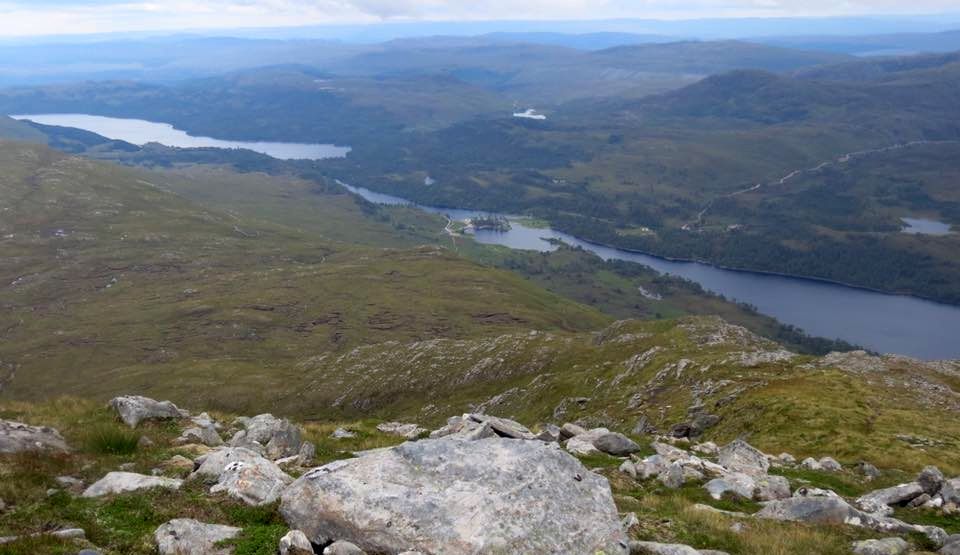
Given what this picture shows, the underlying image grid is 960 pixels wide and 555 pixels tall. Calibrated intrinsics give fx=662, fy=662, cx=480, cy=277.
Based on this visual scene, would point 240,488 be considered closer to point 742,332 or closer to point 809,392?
point 809,392

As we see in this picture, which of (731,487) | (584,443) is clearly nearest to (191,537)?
(731,487)

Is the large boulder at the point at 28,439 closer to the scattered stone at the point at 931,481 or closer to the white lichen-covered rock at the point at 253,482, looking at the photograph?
the white lichen-covered rock at the point at 253,482

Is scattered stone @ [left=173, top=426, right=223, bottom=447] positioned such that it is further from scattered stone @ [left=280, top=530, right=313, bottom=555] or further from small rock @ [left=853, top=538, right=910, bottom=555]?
small rock @ [left=853, top=538, right=910, bottom=555]

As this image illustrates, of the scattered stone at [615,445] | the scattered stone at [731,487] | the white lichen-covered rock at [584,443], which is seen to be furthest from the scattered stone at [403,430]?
the scattered stone at [731,487]

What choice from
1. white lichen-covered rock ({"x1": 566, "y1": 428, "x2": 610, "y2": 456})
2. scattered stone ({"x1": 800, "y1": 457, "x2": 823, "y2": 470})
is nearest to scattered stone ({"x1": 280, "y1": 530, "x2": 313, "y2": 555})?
white lichen-covered rock ({"x1": 566, "y1": 428, "x2": 610, "y2": 456})

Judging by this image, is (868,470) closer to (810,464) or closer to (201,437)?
(810,464)

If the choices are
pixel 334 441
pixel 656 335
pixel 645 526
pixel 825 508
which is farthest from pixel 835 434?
pixel 656 335
